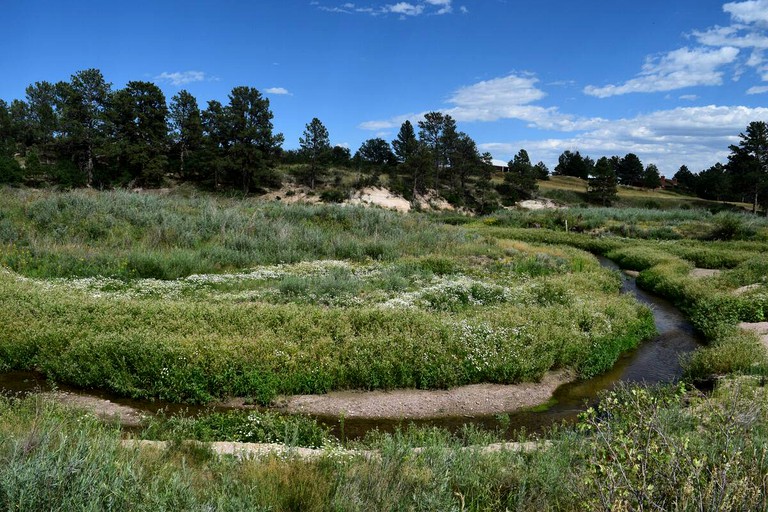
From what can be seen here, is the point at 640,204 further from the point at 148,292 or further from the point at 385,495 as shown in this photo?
the point at 385,495

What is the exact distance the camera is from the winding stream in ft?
32.2

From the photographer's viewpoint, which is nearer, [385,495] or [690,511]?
[690,511]

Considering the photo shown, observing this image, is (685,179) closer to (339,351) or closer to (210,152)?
(210,152)

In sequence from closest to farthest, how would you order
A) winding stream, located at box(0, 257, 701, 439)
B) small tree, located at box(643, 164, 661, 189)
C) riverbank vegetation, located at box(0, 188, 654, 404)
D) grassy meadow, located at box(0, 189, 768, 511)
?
grassy meadow, located at box(0, 189, 768, 511), winding stream, located at box(0, 257, 701, 439), riverbank vegetation, located at box(0, 188, 654, 404), small tree, located at box(643, 164, 661, 189)

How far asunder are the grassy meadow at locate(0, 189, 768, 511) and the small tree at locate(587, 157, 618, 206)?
165 feet

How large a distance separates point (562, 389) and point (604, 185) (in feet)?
248

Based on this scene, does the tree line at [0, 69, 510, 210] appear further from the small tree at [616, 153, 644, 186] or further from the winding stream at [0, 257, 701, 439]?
the small tree at [616, 153, 644, 186]

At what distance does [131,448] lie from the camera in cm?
Result: 570

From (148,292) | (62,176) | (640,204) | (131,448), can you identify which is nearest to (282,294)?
(148,292)

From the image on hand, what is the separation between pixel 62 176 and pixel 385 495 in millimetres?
58191

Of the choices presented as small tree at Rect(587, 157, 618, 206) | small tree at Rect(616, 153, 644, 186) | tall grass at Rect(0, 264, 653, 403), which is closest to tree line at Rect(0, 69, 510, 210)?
small tree at Rect(587, 157, 618, 206)

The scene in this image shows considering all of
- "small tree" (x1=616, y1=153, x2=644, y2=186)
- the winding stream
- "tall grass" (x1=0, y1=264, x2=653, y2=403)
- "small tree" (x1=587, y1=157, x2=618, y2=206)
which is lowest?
the winding stream

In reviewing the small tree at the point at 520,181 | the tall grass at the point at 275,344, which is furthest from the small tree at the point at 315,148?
the tall grass at the point at 275,344

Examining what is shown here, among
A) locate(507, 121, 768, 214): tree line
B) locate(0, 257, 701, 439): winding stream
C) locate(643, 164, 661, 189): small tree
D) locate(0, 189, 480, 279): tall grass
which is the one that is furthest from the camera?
locate(643, 164, 661, 189): small tree
